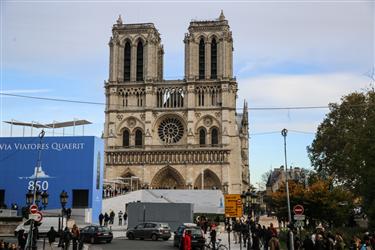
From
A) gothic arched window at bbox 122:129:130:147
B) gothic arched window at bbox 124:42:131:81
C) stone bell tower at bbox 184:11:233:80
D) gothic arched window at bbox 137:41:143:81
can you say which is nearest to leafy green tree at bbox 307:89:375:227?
stone bell tower at bbox 184:11:233:80

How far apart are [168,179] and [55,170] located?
109 ft

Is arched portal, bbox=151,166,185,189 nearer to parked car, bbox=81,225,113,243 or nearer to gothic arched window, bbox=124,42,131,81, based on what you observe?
gothic arched window, bbox=124,42,131,81

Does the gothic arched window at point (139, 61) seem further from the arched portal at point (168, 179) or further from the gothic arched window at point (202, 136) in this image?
the arched portal at point (168, 179)

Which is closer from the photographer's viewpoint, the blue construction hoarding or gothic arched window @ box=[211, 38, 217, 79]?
the blue construction hoarding

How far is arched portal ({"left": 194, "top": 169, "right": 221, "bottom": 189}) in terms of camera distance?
241ft

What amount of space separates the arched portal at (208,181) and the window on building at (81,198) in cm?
3216

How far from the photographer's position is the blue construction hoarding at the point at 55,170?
43188mm

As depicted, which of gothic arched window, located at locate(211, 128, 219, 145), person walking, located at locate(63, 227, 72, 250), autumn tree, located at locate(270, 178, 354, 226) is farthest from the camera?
gothic arched window, located at locate(211, 128, 219, 145)

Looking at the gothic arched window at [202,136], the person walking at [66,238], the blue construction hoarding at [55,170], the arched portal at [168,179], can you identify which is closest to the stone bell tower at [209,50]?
the gothic arched window at [202,136]

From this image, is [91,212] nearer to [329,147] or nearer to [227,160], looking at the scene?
[329,147]

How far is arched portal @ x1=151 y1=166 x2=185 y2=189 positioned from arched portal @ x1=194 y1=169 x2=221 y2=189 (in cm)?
216

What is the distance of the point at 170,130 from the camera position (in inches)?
3024

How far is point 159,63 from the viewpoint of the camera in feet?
274

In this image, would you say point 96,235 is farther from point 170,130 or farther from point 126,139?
point 126,139
